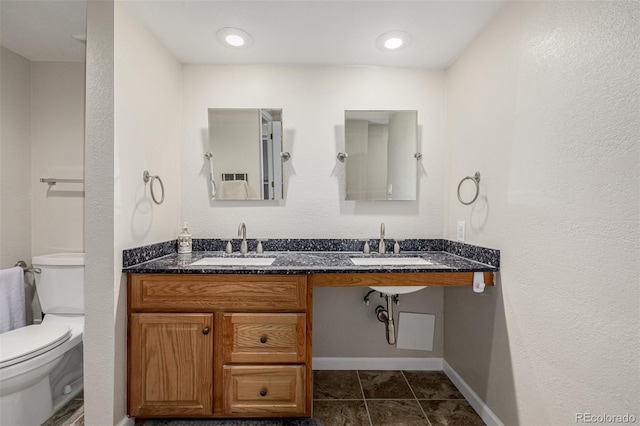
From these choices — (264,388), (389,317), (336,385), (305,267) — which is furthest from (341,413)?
(305,267)

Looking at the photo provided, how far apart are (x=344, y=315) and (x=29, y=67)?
289cm

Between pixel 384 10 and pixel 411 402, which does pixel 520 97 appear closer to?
pixel 384 10

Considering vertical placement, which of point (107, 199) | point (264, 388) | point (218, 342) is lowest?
point (264, 388)

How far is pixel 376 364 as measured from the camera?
2115 mm

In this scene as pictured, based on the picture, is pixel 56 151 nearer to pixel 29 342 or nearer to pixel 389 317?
pixel 29 342

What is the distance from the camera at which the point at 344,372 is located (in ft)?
6.82

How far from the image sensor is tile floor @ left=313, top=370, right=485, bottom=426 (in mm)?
1622

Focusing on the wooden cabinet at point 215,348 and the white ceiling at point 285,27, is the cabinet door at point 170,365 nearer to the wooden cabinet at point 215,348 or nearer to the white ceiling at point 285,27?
the wooden cabinet at point 215,348

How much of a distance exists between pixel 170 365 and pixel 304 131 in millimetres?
1600

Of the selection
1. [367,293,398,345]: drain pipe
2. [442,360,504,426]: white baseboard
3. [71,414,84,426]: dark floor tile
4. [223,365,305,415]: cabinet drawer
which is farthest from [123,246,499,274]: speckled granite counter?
[71,414,84,426]: dark floor tile

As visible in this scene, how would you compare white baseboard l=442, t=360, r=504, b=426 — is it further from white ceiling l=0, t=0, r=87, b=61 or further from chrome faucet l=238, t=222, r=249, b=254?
white ceiling l=0, t=0, r=87, b=61

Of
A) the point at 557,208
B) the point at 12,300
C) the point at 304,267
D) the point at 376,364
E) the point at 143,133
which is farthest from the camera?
the point at 376,364

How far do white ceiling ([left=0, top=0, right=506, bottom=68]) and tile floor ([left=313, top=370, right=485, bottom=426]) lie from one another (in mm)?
2151

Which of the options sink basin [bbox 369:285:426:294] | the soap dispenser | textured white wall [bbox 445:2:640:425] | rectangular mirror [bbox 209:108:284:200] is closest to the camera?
textured white wall [bbox 445:2:640:425]
